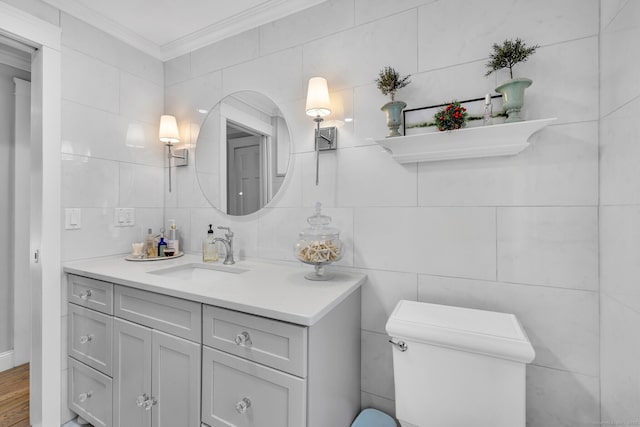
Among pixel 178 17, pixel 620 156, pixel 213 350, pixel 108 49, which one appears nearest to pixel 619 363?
pixel 620 156

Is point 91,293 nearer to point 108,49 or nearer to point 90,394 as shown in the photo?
point 90,394

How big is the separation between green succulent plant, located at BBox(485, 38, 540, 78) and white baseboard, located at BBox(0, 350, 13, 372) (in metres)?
3.59

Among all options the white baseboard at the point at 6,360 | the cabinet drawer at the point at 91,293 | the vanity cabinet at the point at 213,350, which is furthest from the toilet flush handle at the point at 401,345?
the white baseboard at the point at 6,360

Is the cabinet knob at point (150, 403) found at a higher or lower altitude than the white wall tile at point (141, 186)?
lower

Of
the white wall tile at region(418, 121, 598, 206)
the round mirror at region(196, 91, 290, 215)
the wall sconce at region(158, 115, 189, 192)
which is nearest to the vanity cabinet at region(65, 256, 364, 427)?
the round mirror at region(196, 91, 290, 215)

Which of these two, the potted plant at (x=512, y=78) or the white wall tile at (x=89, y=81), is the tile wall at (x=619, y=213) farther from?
the white wall tile at (x=89, y=81)

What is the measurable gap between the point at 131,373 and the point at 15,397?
1.24 m

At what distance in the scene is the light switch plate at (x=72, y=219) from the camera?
1663 millimetres

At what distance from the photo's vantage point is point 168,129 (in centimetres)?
203

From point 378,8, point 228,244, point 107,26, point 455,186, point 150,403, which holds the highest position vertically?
point 107,26

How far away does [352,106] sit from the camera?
1.50m

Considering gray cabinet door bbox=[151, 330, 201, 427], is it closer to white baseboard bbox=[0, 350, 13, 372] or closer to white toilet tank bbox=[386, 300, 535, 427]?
white toilet tank bbox=[386, 300, 535, 427]

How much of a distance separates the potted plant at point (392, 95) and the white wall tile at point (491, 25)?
5.0 inches

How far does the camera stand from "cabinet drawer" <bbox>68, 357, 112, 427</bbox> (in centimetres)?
148
